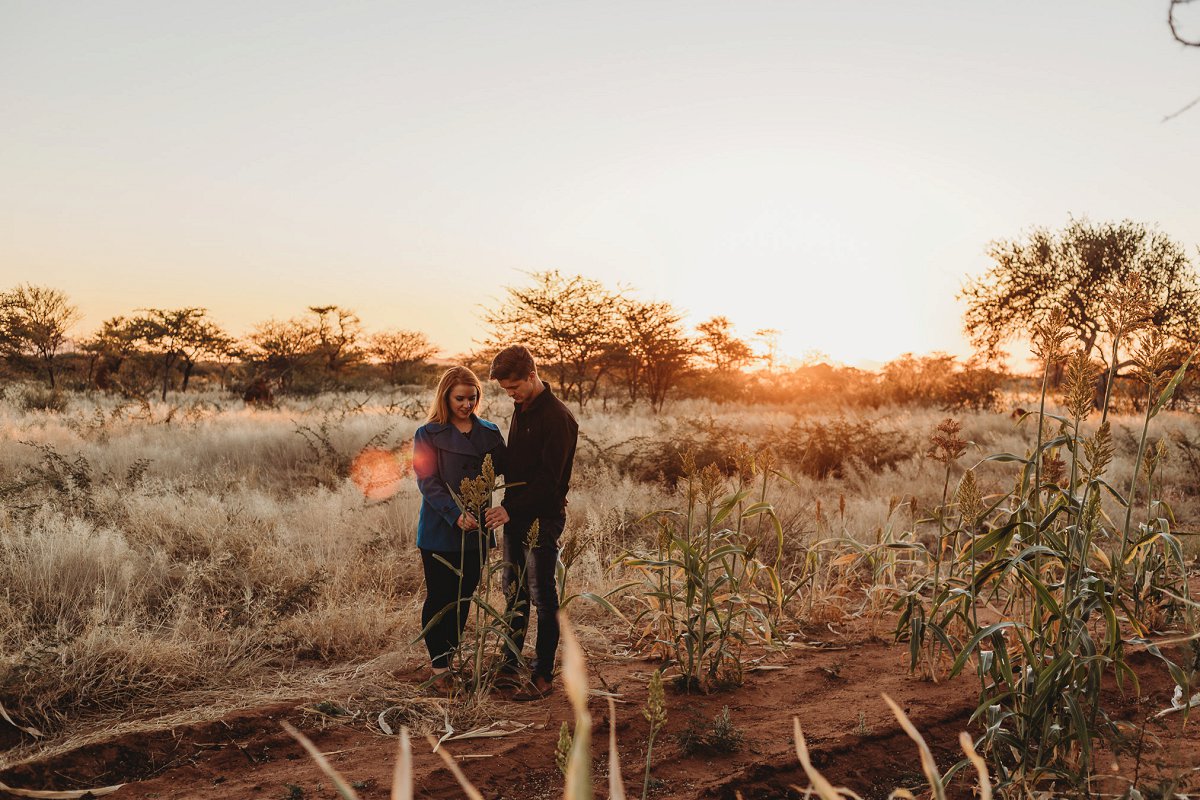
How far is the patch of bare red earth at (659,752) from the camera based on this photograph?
2646mm

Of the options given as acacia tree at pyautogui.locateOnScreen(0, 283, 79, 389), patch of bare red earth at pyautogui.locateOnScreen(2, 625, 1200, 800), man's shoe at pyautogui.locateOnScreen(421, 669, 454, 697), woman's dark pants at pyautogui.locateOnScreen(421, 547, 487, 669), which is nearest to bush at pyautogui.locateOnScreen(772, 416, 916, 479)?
patch of bare red earth at pyautogui.locateOnScreen(2, 625, 1200, 800)

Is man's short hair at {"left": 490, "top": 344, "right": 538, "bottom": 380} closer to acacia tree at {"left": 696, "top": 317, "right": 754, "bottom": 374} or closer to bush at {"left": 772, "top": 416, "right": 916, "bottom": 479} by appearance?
bush at {"left": 772, "top": 416, "right": 916, "bottom": 479}

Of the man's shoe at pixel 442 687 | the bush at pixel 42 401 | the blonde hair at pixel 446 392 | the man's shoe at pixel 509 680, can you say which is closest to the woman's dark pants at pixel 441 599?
the man's shoe at pixel 442 687

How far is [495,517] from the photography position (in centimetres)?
347

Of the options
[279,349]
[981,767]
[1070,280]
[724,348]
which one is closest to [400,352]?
[279,349]

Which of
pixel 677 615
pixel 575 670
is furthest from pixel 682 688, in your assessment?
pixel 575 670

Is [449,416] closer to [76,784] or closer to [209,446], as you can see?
[76,784]

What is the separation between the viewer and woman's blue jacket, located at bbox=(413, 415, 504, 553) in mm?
3904

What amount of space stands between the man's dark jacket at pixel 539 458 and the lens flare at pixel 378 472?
3.91 m

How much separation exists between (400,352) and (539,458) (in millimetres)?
42187

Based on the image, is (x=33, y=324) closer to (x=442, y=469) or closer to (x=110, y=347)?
(x=110, y=347)

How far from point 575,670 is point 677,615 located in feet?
13.7

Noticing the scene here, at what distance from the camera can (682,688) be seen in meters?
3.61

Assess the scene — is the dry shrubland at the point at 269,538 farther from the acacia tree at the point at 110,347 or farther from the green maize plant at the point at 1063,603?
the acacia tree at the point at 110,347
